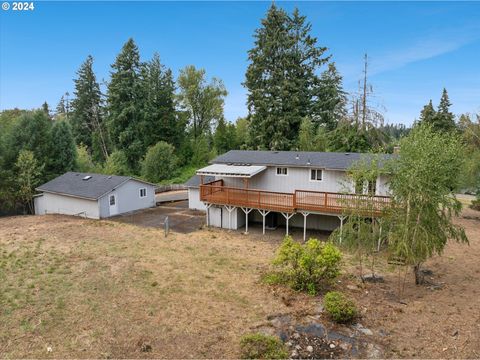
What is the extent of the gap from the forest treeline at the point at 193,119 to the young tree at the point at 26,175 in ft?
0.27

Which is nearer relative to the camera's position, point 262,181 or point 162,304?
point 162,304

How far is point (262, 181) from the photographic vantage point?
20.0m

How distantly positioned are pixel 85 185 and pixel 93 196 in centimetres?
274

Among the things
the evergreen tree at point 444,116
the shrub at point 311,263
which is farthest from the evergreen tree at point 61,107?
the shrub at point 311,263

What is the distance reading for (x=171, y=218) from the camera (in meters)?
21.9

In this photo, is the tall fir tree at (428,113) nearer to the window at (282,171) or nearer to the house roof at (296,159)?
the house roof at (296,159)

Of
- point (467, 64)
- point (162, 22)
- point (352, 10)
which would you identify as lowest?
point (467, 64)

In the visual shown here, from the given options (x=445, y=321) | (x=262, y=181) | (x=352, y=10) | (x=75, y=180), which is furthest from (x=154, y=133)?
(x=445, y=321)

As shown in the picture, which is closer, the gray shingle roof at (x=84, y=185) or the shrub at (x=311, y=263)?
the shrub at (x=311, y=263)

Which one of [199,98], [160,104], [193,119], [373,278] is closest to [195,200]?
[373,278]

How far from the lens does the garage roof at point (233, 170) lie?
59.5 ft

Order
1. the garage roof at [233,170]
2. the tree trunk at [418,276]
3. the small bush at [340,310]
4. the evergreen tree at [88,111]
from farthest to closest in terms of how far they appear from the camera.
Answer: the evergreen tree at [88,111], the garage roof at [233,170], the tree trunk at [418,276], the small bush at [340,310]

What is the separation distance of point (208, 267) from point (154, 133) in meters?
35.8

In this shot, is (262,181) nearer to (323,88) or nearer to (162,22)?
(162,22)
